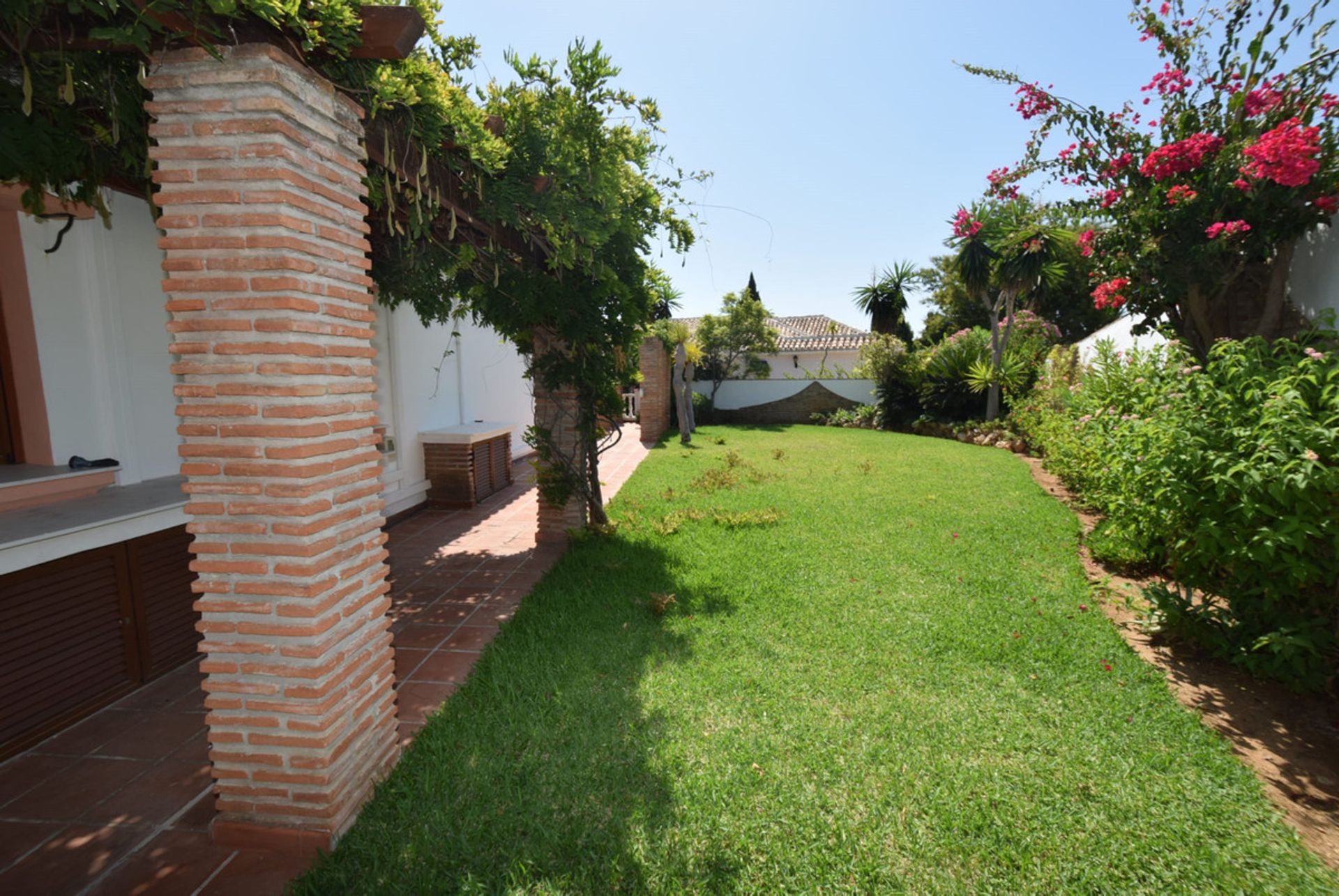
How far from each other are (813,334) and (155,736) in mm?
33059

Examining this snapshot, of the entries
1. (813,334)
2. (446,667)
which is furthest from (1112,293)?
(813,334)

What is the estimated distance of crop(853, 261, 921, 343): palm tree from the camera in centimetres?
2645

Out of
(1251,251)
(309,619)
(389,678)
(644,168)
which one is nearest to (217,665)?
(309,619)

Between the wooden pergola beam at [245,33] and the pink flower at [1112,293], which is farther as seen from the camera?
the pink flower at [1112,293]

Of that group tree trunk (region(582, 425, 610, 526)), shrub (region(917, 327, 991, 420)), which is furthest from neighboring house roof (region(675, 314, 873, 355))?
tree trunk (region(582, 425, 610, 526))

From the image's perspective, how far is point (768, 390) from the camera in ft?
67.1

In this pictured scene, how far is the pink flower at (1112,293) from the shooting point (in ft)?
15.7

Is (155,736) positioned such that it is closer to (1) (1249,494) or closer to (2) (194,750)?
(2) (194,750)

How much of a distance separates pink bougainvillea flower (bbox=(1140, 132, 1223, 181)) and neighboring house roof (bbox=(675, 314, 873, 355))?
2309cm

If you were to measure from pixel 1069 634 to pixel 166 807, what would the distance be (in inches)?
204

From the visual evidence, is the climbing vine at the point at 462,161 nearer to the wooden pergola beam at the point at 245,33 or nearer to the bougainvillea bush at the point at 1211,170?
the wooden pergola beam at the point at 245,33

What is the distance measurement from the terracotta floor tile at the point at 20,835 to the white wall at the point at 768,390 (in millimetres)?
18930

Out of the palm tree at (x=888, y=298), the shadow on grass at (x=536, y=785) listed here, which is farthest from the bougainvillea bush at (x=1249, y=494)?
the palm tree at (x=888, y=298)

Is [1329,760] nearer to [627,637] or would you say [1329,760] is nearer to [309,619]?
[627,637]
